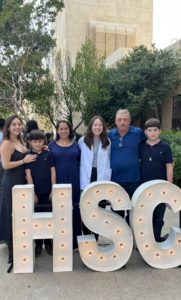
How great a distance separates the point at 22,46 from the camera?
58.2 feet

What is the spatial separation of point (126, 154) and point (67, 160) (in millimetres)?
763

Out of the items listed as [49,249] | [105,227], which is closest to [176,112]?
[49,249]

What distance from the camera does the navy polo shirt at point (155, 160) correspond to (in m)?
3.76

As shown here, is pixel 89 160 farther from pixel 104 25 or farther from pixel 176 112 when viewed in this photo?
pixel 104 25

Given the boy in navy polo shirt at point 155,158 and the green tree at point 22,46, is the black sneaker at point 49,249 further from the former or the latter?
the green tree at point 22,46

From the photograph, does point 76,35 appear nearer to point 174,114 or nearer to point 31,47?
point 31,47

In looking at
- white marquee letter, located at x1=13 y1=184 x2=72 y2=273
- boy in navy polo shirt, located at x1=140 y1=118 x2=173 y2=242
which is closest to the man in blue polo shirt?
boy in navy polo shirt, located at x1=140 y1=118 x2=173 y2=242

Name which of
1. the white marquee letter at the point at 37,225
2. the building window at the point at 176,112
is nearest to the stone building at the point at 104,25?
the building window at the point at 176,112

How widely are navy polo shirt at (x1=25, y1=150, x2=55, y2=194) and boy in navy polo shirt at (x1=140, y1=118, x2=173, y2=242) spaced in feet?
3.90

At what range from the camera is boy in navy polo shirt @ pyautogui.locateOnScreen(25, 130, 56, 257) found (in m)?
3.80

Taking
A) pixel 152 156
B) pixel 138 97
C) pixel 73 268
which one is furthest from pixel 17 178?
pixel 138 97

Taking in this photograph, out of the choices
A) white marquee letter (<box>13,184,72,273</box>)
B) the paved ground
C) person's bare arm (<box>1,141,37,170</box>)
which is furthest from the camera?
A: person's bare arm (<box>1,141,37,170</box>)

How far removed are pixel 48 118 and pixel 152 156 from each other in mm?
18130

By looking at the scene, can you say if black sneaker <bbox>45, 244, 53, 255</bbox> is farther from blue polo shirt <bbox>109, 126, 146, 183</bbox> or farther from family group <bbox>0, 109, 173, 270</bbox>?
blue polo shirt <bbox>109, 126, 146, 183</bbox>
